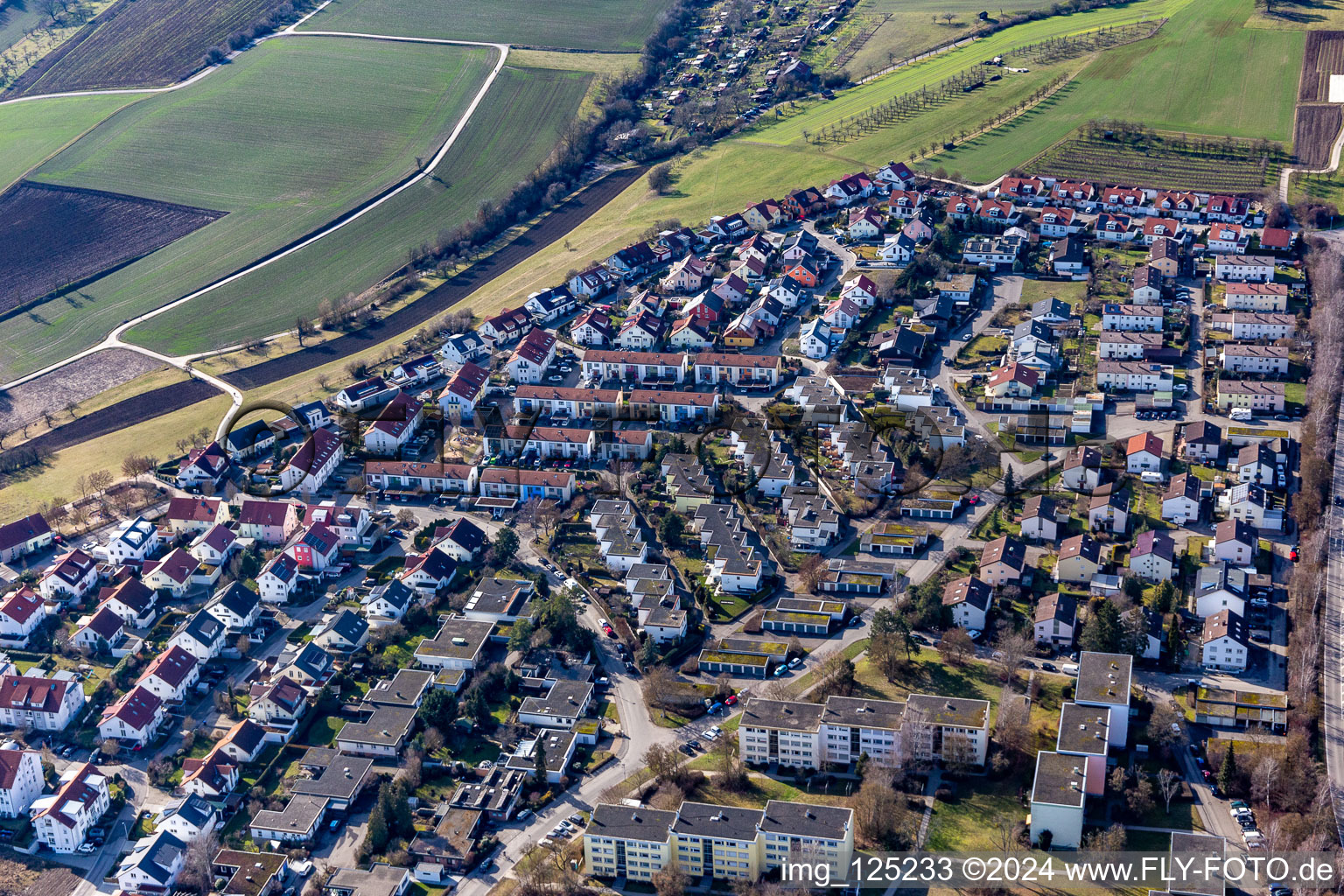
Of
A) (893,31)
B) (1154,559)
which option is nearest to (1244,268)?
(1154,559)

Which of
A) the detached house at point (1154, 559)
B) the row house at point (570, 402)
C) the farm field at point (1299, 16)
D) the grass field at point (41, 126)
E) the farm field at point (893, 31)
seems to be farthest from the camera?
the farm field at point (893, 31)

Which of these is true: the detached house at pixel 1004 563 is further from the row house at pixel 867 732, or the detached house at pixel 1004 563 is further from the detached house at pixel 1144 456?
the row house at pixel 867 732

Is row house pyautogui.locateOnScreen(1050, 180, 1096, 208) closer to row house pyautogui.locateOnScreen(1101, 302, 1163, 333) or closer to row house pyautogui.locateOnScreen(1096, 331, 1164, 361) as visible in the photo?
row house pyautogui.locateOnScreen(1101, 302, 1163, 333)

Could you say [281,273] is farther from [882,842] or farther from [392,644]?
[882,842]

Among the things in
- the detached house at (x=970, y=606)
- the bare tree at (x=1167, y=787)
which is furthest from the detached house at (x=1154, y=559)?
the bare tree at (x=1167, y=787)

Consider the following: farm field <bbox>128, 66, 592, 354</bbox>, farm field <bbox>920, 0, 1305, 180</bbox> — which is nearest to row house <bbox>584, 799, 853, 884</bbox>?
farm field <bbox>128, 66, 592, 354</bbox>

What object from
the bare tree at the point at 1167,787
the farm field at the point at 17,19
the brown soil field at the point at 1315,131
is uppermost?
the farm field at the point at 17,19

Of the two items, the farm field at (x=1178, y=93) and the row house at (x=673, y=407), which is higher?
the farm field at (x=1178, y=93)
